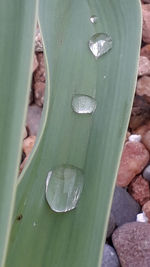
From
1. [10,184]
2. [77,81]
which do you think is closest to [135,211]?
[77,81]

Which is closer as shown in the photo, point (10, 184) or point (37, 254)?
point (10, 184)

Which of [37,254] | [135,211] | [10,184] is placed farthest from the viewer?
[135,211]

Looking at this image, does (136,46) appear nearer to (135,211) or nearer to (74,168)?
(74,168)

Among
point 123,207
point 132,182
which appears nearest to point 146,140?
point 132,182

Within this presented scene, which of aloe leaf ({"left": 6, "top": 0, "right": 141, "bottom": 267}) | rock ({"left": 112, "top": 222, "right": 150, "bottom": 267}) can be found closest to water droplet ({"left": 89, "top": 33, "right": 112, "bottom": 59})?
aloe leaf ({"left": 6, "top": 0, "right": 141, "bottom": 267})

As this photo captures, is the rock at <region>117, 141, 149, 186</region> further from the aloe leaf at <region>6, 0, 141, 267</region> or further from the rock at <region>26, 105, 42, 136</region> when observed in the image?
the aloe leaf at <region>6, 0, 141, 267</region>

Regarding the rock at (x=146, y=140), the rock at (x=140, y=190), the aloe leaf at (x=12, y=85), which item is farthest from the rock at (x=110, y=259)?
the aloe leaf at (x=12, y=85)
